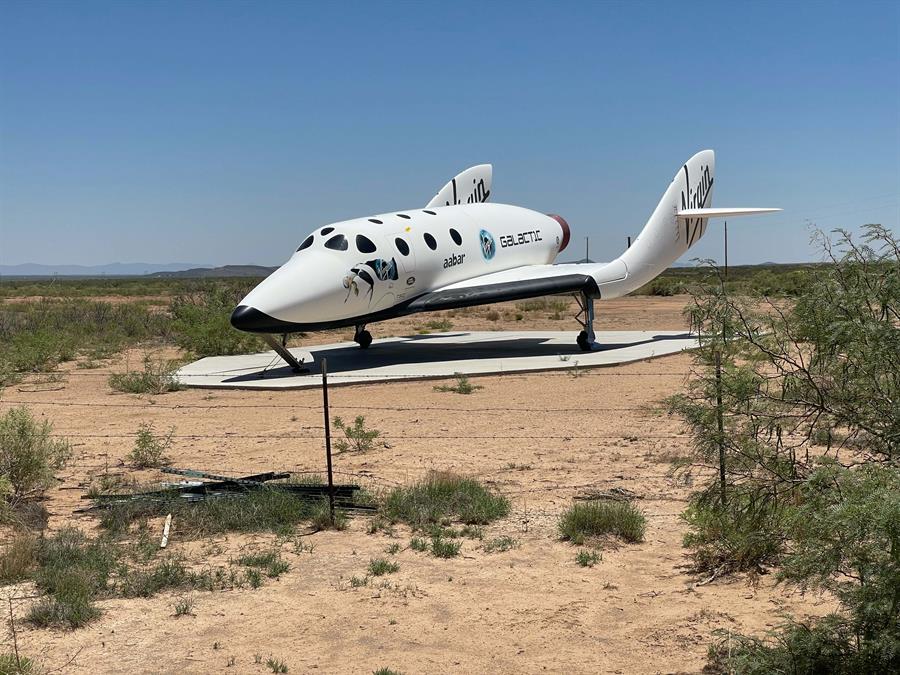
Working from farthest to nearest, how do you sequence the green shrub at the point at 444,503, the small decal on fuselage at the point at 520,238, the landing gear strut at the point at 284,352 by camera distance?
the small decal on fuselage at the point at 520,238
the landing gear strut at the point at 284,352
the green shrub at the point at 444,503

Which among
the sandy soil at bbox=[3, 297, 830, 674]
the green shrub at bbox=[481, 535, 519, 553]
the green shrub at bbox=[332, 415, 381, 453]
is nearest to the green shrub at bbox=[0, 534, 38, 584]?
the sandy soil at bbox=[3, 297, 830, 674]

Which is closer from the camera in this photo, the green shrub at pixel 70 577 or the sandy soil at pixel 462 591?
the sandy soil at pixel 462 591

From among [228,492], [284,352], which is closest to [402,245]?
[284,352]

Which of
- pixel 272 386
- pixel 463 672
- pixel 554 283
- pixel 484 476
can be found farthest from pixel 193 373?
pixel 463 672

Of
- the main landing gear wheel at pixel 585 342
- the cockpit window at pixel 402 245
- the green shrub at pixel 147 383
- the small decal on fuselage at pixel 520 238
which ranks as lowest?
the green shrub at pixel 147 383

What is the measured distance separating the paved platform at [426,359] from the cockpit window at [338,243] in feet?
8.47

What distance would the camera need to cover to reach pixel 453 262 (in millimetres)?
20828

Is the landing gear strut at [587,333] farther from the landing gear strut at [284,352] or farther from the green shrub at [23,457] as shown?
the green shrub at [23,457]

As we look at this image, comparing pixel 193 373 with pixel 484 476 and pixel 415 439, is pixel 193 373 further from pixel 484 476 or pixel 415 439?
pixel 484 476

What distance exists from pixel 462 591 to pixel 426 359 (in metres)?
14.3

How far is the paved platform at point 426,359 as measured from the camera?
18125 mm

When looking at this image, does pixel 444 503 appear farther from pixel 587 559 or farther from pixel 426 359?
pixel 426 359

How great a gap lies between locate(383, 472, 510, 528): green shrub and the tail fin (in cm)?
1270

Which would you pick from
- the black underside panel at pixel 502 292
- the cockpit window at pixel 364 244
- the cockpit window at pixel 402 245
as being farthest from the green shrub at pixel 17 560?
the black underside panel at pixel 502 292
